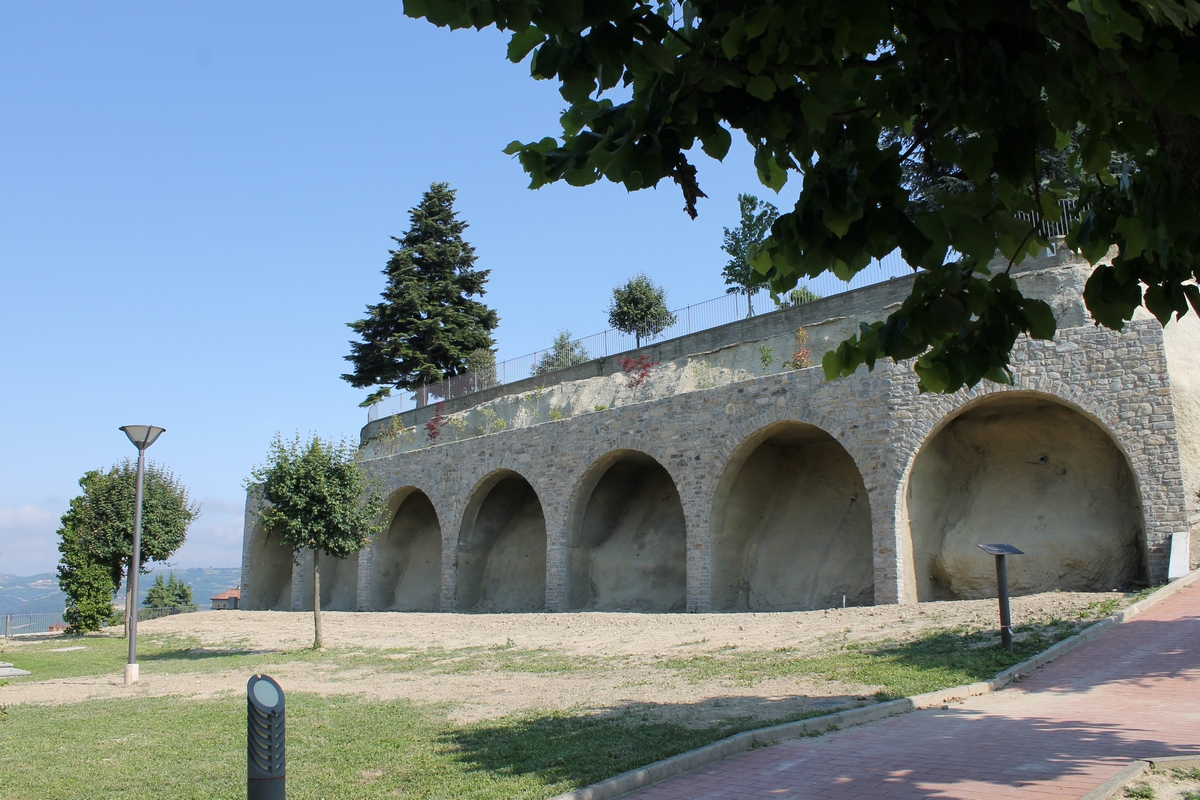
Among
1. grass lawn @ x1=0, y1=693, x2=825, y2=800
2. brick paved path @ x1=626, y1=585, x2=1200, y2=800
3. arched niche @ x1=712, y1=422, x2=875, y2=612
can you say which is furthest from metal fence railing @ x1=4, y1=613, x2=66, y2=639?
brick paved path @ x1=626, y1=585, x2=1200, y2=800

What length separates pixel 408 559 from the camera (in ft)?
83.4

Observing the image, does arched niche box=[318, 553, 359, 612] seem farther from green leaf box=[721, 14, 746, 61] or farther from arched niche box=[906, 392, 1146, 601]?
green leaf box=[721, 14, 746, 61]

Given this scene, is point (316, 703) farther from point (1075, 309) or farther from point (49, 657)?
point (1075, 309)

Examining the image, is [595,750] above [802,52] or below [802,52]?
below

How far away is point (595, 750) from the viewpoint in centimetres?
583

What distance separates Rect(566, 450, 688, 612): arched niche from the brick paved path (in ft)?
34.3

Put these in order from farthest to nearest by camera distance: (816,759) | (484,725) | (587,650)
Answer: (587,650)
(484,725)
(816,759)

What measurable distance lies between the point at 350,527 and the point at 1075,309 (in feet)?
39.2

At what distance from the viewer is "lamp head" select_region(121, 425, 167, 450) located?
12.0 metres

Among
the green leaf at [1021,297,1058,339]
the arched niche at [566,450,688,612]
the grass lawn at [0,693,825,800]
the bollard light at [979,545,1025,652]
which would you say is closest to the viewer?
the green leaf at [1021,297,1058,339]

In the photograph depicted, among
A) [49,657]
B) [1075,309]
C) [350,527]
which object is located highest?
[1075,309]

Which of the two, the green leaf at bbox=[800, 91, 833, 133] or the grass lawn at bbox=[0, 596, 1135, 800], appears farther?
the grass lawn at bbox=[0, 596, 1135, 800]

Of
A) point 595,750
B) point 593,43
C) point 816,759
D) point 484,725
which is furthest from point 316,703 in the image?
point 593,43

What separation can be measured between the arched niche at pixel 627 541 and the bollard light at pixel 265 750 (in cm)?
1415
